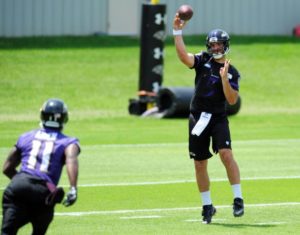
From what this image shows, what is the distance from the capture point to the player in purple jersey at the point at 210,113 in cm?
1189

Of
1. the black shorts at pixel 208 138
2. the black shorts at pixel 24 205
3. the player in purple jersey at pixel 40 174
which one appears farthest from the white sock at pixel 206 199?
the black shorts at pixel 24 205

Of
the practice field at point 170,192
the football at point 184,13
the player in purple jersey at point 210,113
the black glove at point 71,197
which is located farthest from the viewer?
the football at point 184,13

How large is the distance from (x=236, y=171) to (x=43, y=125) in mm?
3481

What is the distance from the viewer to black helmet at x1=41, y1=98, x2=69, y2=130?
9.04 m

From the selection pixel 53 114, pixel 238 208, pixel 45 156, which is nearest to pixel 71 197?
pixel 45 156

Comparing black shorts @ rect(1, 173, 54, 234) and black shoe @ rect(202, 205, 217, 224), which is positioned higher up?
black shorts @ rect(1, 173, 54, 234)

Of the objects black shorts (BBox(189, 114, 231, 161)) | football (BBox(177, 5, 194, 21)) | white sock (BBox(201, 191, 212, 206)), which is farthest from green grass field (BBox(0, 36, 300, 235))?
football (BBox(177, 5, 194, 21))

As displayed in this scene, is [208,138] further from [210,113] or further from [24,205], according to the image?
[24,205]

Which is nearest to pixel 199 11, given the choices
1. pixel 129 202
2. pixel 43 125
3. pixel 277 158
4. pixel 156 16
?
pixel 156 16

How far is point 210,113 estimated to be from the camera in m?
12.0

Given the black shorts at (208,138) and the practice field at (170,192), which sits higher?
the black shorts at (208,138)

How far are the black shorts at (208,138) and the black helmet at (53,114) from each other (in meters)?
3.12

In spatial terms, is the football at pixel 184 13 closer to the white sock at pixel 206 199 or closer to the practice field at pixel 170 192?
the white sock at pixel 206 199

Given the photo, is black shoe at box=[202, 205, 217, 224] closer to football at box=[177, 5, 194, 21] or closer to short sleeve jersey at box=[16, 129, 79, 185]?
football at box=[177, 5, 194, 21]
